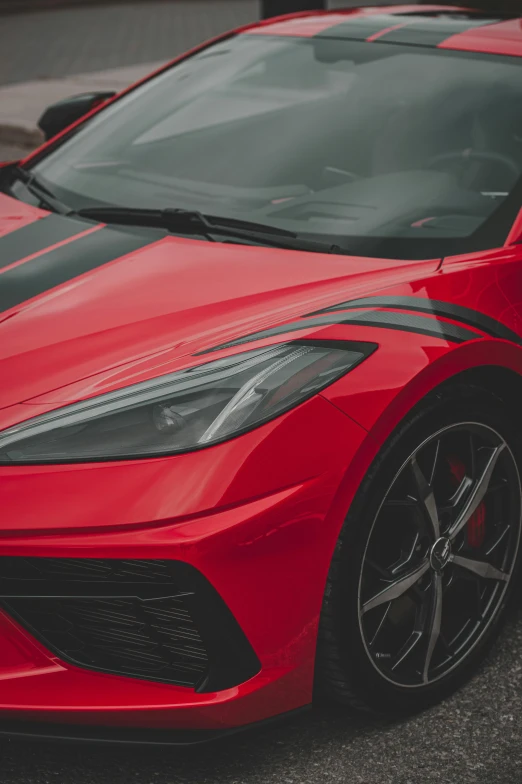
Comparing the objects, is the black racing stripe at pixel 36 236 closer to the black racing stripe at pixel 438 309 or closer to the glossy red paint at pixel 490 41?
the black racing stripe at pixel 438 309

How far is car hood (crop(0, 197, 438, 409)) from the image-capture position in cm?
205

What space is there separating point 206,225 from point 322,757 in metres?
1.34

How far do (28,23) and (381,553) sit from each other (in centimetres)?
1780

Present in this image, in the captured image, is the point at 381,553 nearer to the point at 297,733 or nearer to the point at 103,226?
the point at 297,733

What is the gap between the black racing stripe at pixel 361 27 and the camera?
10.5 ft

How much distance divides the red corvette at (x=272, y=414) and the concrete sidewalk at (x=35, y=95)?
19.4 feet

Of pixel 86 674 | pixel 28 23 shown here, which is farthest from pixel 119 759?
pixel 28 23

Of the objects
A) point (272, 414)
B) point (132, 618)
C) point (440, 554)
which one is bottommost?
point (440, 554)

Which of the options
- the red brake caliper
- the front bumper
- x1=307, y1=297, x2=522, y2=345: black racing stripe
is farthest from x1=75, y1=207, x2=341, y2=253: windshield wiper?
the front bumper

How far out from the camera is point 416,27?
319 cm

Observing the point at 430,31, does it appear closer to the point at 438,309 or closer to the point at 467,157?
the point at 467,157

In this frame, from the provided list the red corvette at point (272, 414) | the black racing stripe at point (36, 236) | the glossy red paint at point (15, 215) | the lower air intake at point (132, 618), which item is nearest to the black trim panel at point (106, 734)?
the red corvette at point (272, 414)

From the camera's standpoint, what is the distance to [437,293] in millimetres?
2205

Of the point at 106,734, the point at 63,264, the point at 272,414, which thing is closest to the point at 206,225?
the point at 63,264
